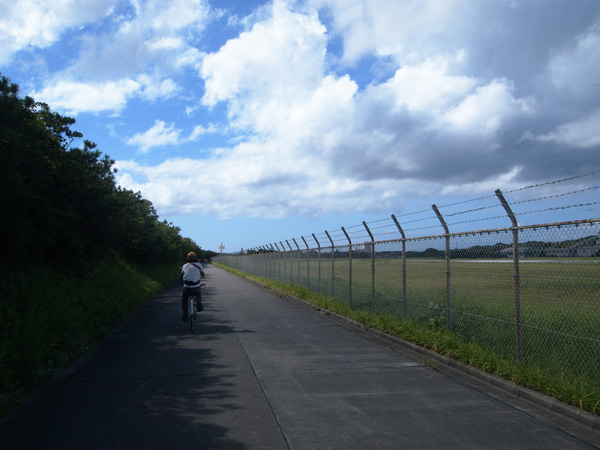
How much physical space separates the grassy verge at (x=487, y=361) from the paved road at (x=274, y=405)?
0.31 m

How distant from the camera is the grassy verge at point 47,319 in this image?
6.41 m

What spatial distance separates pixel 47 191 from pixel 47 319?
14.9 feet

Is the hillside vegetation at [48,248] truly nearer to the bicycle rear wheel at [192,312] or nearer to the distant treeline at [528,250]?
the bicycle rear wheel at [192,312]

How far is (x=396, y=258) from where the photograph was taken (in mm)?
11094

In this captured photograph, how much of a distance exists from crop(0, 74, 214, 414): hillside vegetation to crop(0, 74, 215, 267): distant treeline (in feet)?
0.08

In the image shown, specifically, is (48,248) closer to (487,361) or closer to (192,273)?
(192,273)

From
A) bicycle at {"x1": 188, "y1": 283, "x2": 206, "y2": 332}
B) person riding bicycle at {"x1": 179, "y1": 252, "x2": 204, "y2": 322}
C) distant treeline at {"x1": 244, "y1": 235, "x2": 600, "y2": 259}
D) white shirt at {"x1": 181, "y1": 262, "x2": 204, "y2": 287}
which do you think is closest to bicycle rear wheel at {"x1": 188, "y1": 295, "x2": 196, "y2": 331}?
bicycle at {"x1": 188, "y1": 283, "x2": 206, "y2": 332}

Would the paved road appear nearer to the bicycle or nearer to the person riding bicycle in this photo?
the bicycle

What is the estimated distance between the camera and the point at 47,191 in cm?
1200

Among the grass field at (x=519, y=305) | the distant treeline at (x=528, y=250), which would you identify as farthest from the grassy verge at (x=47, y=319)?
the distant treeline at (x=528, y=250)

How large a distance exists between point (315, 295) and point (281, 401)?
11881mm

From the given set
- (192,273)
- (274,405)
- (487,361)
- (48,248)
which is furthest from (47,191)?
(487,361)

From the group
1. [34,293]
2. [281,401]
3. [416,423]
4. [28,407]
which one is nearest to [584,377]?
[416,423]

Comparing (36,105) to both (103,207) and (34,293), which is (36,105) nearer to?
(103,207)
